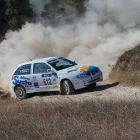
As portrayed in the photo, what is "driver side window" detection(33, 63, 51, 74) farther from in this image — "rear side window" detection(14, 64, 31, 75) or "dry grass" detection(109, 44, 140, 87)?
"dry grass" detection(109, 44, 140, 87)

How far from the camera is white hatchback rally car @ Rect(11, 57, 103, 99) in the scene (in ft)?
39.1

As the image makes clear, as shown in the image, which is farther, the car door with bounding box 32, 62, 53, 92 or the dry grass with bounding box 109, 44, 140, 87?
the car door with bounding box 32, 62, 53, 92

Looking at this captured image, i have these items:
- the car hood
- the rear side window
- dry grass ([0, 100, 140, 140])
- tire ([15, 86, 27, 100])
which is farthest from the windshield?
dry grass ([0, 100, 140, 140])

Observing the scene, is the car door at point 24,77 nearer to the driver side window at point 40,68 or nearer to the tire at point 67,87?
the driver side window at point 40,68

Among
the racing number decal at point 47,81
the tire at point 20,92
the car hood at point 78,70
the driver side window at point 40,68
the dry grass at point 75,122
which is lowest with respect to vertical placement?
the dry grass at point 75,122

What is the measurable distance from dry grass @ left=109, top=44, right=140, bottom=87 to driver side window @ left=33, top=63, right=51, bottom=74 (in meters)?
3.17

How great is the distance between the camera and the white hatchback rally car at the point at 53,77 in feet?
39.1

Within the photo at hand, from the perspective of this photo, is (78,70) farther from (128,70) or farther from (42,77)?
(128,70)

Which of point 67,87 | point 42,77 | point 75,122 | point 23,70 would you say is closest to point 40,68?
point 42,77

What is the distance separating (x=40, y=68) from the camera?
12.8 metres

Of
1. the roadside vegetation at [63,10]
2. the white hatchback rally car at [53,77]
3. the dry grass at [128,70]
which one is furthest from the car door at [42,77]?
the roadside vegetation at [63,10]

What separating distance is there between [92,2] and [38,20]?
8.00m

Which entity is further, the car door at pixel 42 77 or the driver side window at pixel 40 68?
the driver side window at pixel 40 68

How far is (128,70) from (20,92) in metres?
4.84
